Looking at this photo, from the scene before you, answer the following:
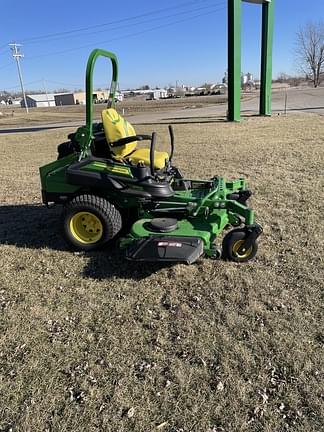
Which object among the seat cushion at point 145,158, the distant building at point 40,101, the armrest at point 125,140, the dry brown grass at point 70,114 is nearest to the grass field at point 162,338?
the seat cushion at point 145,158

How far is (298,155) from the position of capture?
28.6ft

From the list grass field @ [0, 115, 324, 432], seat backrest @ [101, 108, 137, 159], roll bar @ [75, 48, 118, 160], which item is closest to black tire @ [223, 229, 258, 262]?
grass field @ [0, 115, 324, 432]

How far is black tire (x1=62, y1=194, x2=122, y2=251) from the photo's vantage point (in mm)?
3967

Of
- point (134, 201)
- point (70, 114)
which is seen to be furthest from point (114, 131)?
point (70, 114)

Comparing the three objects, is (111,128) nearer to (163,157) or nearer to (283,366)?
(163,157)

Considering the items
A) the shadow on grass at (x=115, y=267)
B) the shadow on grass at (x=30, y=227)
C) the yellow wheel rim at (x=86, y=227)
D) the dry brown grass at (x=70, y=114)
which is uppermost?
the yellow wheel rim at (x=86, y=227)

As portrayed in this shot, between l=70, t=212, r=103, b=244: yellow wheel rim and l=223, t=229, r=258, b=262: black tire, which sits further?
l=70, t=212, r=103, b=244: yellow wheel rim

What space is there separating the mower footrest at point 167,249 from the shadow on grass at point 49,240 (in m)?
0.31

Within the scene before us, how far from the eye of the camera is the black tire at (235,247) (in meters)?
3.72

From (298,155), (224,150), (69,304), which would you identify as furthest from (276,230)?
(224,150)

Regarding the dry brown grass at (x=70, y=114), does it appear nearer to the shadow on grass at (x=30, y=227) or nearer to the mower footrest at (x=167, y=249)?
the shadow on grass at (x=30, y=227)

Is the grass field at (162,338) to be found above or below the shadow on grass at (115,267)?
below

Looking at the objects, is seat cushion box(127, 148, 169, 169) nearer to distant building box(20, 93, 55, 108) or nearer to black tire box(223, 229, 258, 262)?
black tire box(223, 229, 258, 262)

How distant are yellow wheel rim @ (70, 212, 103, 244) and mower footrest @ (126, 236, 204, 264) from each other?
0.75 m
